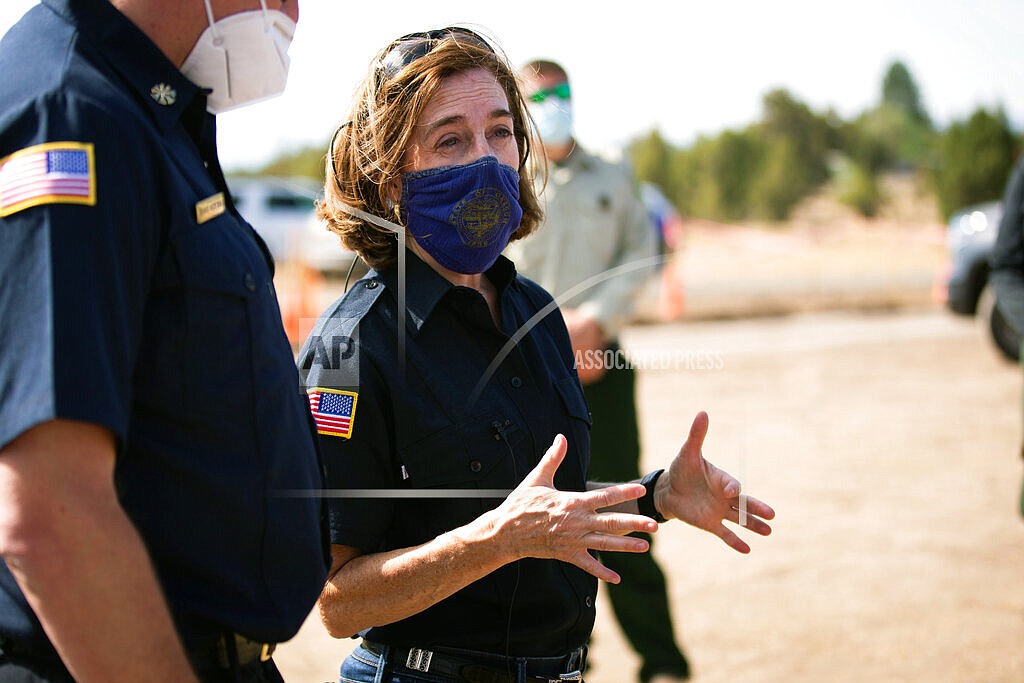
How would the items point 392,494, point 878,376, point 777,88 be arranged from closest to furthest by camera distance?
point 392,494
point 878,376
point 777,88

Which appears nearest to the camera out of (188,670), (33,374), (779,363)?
(33,374)

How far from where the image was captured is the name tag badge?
1.39 metres

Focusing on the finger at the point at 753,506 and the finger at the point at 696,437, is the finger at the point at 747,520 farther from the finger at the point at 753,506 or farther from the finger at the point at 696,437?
the finger at the point at 696,437

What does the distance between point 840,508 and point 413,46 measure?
529 centimetres

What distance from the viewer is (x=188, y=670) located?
1.30 meters

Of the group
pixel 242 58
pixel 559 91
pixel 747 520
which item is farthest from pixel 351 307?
pixel 559 91

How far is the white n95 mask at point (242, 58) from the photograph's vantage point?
1536 mm

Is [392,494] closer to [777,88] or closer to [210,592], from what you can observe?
[210,592]

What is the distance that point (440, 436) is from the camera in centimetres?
197

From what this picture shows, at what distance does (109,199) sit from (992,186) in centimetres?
2539

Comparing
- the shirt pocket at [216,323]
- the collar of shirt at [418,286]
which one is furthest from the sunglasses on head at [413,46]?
the shirt pocket at [216,323]

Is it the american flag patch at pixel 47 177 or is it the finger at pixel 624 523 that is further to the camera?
the finger at pixel 624 523

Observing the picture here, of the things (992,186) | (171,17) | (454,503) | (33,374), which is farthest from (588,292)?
(992,186)

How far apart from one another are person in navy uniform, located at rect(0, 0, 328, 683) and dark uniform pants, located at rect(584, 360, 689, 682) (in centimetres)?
264
